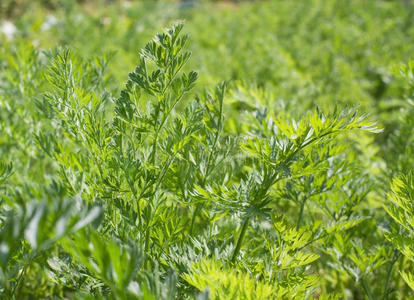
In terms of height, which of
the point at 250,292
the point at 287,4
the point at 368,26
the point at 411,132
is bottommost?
the point at 250,292

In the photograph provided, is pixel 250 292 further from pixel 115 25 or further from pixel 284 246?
pixel 115 25

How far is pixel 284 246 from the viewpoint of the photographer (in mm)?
723

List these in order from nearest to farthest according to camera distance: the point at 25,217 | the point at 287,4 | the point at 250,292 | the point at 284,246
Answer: the point at 25,217 → the point at 250,292 → the point at 284,246 → the point at 287,4

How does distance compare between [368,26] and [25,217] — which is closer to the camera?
[25,217]

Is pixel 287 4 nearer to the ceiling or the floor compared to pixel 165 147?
nearer to the ceiling

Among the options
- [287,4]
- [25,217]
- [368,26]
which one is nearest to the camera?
[25,217]

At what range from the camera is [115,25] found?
10.3 feet

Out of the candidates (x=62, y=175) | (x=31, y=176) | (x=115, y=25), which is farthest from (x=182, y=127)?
(x=115, y=25)

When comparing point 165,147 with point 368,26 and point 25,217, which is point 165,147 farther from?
point 368,26

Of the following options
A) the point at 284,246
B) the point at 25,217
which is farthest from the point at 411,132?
the point at 25,217

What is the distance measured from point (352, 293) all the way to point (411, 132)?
54 cm

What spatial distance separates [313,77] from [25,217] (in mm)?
2162

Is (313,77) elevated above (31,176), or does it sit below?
above

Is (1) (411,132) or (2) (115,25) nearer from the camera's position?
(1) (411,132)
